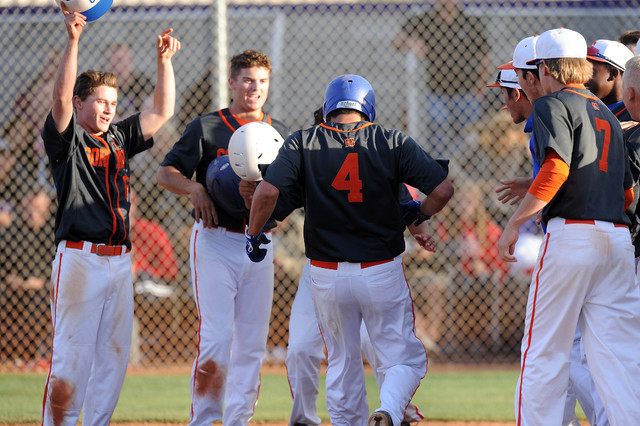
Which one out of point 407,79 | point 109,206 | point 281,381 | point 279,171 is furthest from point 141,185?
point 279,171

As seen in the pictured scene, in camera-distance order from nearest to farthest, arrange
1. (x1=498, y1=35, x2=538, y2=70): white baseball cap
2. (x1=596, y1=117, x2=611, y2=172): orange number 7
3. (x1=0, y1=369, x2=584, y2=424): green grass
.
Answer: (x1=596, y1=117, x2=611, y2=172): orange number 7, (x1=498, y1=35, x2=538, y2=70): white baseball cap, (x1=0, y1=369, x2=584, y2=424): green grass

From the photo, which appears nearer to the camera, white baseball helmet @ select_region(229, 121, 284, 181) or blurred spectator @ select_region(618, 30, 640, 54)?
white baseball helmet @ select_region(229, 121, 284, 181)

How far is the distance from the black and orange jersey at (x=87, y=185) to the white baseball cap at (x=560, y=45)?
238 centimetres

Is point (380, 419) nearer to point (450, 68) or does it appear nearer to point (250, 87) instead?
point (250, 87)

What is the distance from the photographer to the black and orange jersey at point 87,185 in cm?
441

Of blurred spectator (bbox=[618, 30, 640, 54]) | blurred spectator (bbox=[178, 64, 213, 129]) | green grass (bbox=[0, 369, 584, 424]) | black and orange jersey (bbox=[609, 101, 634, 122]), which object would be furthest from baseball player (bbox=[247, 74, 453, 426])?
blurred spectator (bbox=[178, 64, 213, 129])

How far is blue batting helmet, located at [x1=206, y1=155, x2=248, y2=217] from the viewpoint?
4703 millimetres

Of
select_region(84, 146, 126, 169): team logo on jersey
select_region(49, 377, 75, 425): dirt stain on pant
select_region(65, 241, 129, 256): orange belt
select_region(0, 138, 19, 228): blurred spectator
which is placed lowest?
select_region(49, 377, 75, 425): dirt stain on pant

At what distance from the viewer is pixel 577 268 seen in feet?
12.0

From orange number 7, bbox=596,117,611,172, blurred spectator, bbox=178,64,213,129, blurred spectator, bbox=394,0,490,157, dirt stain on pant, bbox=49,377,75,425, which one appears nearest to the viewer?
orange number 7, bbox=596,117,611,172

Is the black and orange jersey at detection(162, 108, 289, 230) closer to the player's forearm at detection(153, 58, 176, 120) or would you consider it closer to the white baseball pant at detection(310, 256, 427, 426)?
the player's forearm at detection(153, 58, 176, 120)

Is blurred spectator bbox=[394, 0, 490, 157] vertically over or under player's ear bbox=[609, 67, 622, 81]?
over

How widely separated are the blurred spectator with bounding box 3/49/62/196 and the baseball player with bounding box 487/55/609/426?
4.84 metres

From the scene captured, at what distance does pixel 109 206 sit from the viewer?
4520 millimetres
